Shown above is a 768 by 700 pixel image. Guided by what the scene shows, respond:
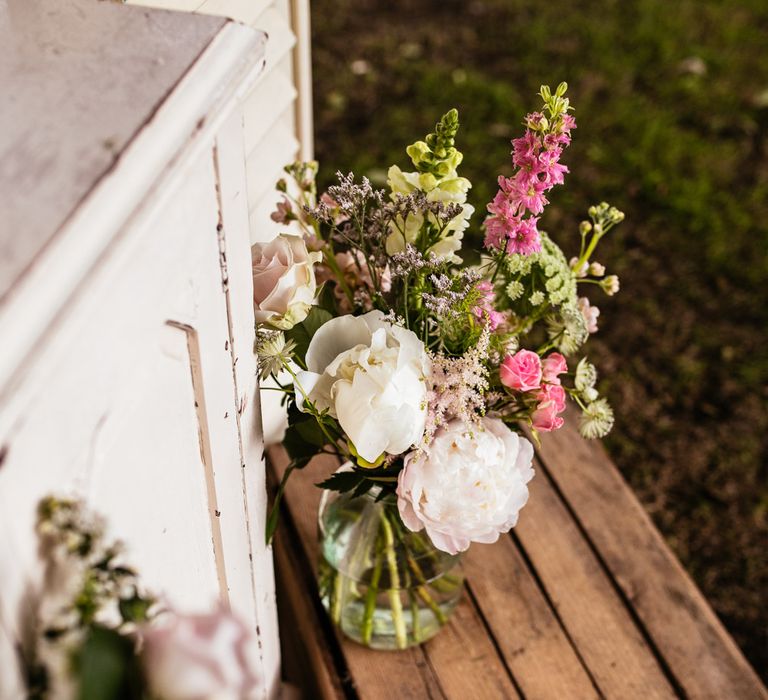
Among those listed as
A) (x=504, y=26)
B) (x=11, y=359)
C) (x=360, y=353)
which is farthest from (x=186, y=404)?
(x=504, y=26)

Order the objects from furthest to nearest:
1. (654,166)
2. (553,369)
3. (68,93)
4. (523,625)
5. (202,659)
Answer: (654,166) → (523,625) → (553,369) → (68,93) → (202,659)

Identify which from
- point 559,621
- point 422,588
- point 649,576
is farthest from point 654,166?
point 422,588

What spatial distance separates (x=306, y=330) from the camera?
954mm

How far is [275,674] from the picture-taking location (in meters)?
1.31

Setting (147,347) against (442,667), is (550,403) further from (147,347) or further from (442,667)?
(442,667)

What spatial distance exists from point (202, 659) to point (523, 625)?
906mm

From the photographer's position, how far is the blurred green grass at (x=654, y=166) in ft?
6.69

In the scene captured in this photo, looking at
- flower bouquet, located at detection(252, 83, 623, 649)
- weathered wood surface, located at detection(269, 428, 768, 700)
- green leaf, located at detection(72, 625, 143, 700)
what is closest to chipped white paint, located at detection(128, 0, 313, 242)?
flower bouquet, located at detection(252, 83, 623, 649)

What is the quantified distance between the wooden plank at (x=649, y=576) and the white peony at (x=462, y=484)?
554 millimetres

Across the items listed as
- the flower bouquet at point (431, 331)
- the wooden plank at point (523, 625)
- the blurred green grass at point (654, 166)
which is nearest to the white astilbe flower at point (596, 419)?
the flower bouquet at point (431, 331)

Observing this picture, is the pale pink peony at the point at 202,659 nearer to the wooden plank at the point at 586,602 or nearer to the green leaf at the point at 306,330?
the green leaf at the point at 306,330

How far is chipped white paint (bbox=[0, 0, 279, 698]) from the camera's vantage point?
1.74 feet

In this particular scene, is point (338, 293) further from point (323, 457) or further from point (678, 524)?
point (678, 524)

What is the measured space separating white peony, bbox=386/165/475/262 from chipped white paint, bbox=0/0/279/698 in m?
0.19
